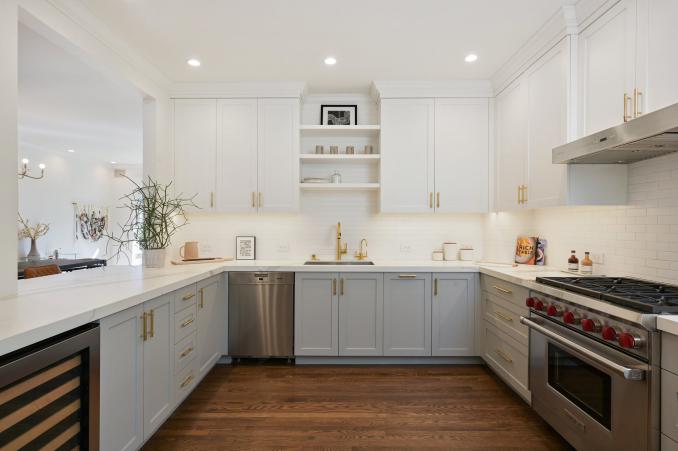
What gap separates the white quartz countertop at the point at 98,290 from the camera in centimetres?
126

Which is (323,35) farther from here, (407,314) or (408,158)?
(407,314)

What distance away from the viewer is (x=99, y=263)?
20.3ft

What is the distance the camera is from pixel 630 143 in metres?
1.74

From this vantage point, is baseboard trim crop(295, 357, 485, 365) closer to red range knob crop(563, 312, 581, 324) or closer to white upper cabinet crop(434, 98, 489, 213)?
white upper cabinet crop(434, 98, 489, 213)

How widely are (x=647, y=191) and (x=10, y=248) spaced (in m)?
3.54

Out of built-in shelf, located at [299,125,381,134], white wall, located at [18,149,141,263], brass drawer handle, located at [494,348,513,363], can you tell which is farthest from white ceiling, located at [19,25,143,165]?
brass drawer handle, located at [494,348,513,363]

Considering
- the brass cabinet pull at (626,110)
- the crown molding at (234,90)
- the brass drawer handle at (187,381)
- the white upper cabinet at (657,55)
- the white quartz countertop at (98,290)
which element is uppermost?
the crown molding at (234,90)

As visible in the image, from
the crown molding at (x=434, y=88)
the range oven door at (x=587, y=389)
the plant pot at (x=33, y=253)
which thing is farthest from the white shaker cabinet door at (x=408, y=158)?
the plant pot at (x=33, y=253)

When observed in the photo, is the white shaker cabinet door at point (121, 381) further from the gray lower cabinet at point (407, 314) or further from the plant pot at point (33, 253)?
the plant pot at point (33, 253)

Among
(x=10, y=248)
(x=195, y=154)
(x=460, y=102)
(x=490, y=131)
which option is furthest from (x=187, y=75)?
(x=490, y=131)

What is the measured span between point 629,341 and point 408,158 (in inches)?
94.4

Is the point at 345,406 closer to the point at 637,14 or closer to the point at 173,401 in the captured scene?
the point at 173,401

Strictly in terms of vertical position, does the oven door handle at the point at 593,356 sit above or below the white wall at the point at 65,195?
below

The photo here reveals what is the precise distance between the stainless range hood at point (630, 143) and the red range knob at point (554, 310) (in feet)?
2.85
